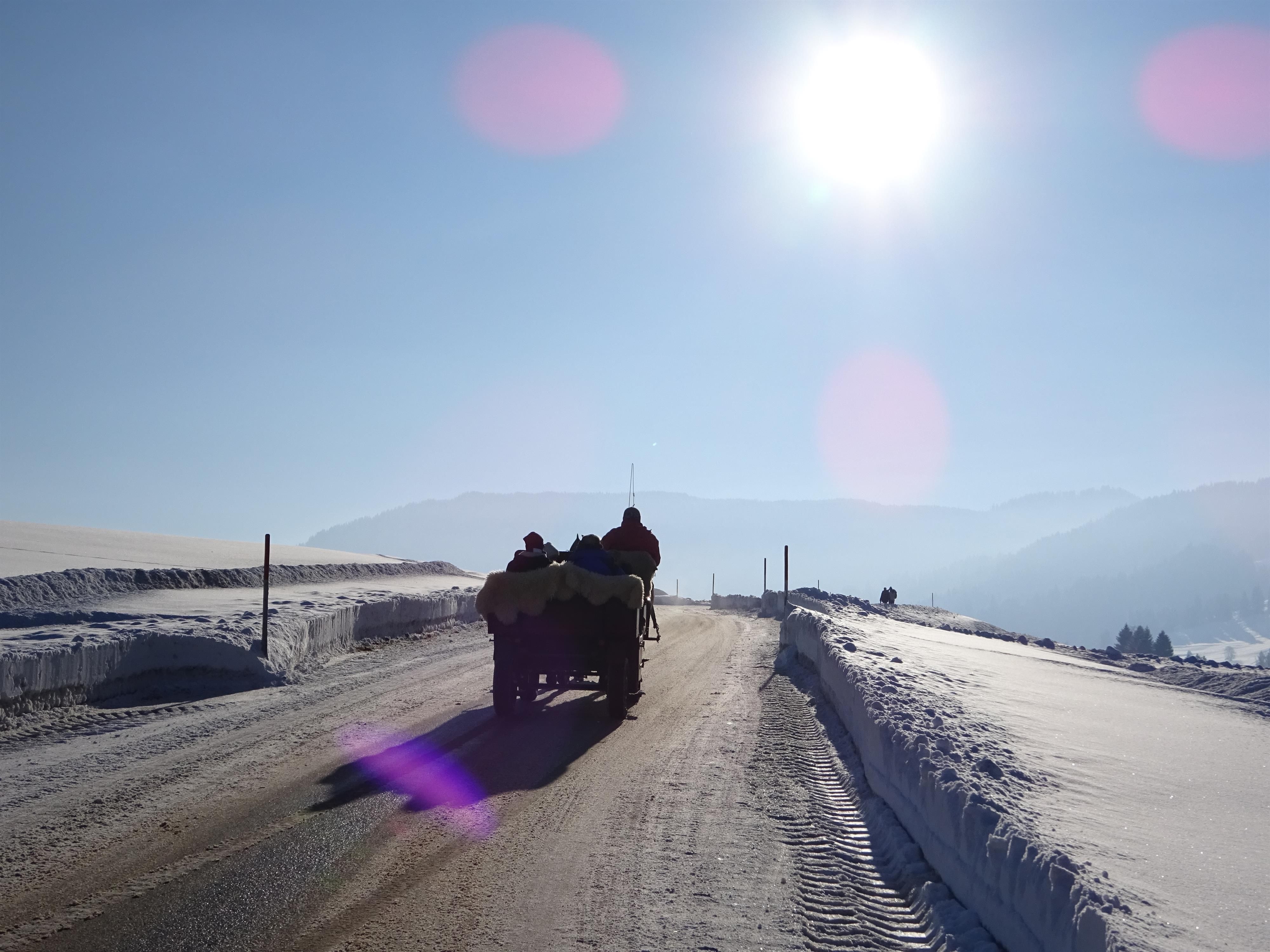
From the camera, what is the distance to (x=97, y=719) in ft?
30.5

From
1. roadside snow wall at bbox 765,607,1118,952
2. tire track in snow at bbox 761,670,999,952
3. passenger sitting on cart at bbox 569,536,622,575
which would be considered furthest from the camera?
passenger sitting on cart at bbox 569,536,622,575

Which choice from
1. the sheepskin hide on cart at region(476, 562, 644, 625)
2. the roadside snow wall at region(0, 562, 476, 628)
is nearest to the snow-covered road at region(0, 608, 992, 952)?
the sheepskin hide on cart at region(476, 562, 644, 625)

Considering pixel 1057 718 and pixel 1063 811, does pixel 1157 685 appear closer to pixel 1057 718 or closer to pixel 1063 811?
pixel 1057 718

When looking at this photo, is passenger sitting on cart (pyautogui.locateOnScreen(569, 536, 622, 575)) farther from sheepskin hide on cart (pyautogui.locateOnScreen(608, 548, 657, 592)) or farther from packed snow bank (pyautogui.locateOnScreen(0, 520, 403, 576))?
packed snow bank (pyautogui.locateOnScreen(0, 520, 403, 576))

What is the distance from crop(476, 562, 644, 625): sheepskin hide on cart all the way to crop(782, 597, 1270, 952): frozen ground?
2840 mm

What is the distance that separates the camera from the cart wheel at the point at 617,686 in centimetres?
984

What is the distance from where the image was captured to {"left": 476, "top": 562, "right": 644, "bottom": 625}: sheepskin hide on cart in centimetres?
1002

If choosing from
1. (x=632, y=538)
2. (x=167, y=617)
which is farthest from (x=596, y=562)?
(x=167, y=617)

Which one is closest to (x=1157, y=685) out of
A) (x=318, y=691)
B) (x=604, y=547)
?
(x=604, y=547)

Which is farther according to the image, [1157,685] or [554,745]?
[1157,685]

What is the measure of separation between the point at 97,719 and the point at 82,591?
28.5ft

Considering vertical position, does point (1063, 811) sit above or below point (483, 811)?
above

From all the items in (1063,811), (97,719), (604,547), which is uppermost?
(604,547)

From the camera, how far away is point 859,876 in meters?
5.15
